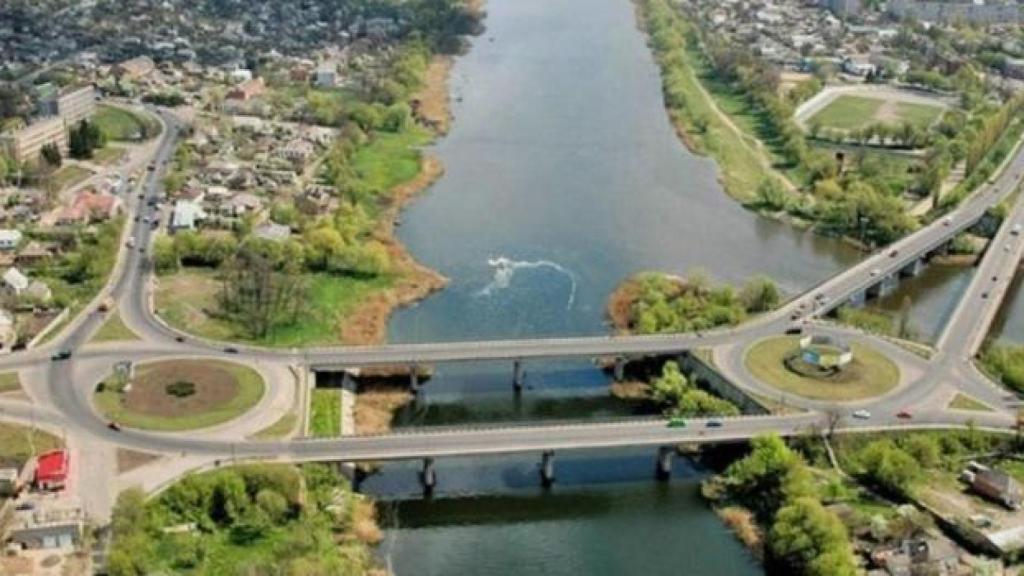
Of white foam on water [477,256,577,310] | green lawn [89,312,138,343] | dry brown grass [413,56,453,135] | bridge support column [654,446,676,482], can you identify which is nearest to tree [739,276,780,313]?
white foam on water [477,256,577,310]

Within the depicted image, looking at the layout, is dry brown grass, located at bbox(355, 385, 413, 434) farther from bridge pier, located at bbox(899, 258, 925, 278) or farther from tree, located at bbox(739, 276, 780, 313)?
bridge pier, located at bbox(899, 258, 925, 278)

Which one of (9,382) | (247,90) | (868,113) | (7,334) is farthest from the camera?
(868,113)

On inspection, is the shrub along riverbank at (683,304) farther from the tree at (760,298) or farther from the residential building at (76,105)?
the residential building at (76,105)

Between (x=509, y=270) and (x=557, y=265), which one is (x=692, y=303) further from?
(x=509, y=270)

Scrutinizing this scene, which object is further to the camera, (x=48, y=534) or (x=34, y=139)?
(x=34, y=139)

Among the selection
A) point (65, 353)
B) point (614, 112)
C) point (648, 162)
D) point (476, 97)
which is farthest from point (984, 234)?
point (65, 353)

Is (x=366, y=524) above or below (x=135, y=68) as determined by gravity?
above

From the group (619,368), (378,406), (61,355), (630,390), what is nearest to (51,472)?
(61,355)
